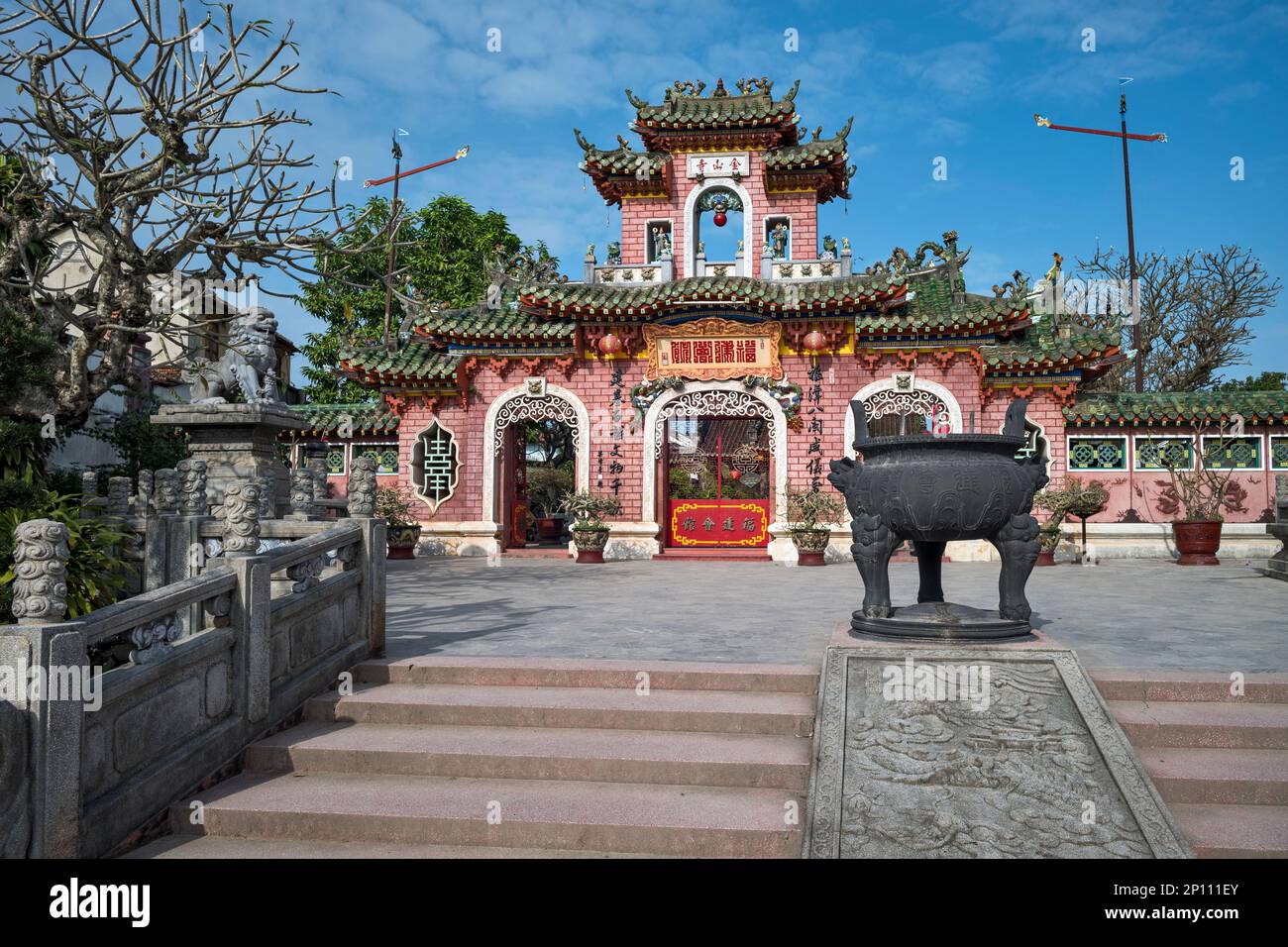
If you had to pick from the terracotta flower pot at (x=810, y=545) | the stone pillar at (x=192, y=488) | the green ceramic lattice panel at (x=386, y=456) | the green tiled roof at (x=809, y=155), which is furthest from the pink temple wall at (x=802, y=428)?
the stone pillar at (x=192, y=488)

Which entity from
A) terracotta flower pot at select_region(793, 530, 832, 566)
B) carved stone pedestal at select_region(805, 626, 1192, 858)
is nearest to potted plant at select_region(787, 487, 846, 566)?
terracotta flower pot at select_region(793, 530, 832, 566)

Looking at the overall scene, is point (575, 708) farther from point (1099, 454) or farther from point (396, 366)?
point (1099, 454)

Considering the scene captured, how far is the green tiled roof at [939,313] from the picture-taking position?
14.9 metres

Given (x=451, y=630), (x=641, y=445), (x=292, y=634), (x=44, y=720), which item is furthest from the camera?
(x=641, y=445)

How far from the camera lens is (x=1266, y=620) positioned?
286 inches

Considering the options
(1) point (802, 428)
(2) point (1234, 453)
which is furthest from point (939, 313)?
(2) point (1234, 453)

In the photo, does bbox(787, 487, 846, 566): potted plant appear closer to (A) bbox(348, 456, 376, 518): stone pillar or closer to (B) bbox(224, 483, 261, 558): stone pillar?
(A) bbox(348, 456, 376, 518): stone pillar

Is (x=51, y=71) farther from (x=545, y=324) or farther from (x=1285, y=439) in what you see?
(x=1285, y=439)

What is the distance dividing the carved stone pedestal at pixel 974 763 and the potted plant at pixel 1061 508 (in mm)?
10319

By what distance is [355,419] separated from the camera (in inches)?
685

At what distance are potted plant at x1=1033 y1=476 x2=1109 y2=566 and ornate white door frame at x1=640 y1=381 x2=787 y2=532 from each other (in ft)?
14.5
